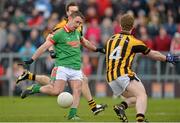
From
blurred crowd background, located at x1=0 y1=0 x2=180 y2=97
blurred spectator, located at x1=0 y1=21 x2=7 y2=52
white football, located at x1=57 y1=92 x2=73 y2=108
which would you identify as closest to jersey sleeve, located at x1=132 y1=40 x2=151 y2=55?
white football, located at x1=57 y1=92 x2=73 y2=108

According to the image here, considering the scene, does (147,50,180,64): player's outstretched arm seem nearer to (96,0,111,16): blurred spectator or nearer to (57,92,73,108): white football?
(57,92,73,108): white football

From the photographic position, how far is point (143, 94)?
47.1ft

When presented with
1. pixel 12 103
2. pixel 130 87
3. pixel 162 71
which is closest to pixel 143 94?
pixel 130 87

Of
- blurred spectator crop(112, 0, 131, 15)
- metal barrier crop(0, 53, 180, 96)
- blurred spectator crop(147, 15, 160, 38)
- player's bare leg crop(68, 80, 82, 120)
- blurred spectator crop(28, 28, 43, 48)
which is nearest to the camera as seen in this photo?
player's bare leg crop(68, 80, 82, 120)

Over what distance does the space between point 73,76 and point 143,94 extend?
8.56 feet

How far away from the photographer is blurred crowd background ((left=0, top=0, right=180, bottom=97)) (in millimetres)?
26656

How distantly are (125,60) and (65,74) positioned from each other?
2182mm

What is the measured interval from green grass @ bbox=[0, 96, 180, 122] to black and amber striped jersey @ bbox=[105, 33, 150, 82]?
1551 millimetres

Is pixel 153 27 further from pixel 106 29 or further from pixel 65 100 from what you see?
pixel 65 100

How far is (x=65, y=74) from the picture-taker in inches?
650

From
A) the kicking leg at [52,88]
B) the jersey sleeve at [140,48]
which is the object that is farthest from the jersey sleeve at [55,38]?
the jersey sleeve at [140,48]

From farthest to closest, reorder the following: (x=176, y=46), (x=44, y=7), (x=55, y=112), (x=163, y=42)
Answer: (x=44, y=7)
(x=163, y=42)
(x=176, y=46)
(x=55, y=112)

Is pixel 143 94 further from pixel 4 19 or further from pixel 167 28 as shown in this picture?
pixel 4 19

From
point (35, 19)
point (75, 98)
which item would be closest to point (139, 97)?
point (75, 98)
